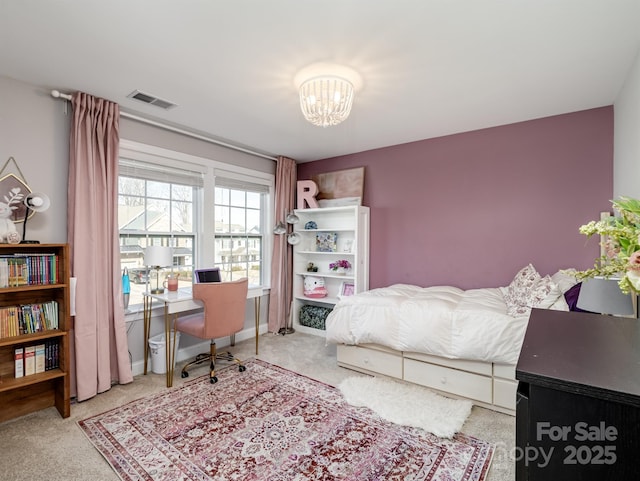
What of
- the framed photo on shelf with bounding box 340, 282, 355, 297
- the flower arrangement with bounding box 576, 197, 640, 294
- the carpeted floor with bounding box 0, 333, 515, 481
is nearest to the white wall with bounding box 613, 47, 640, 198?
the flower arrangement with bounding box 576, 197, 640, 294

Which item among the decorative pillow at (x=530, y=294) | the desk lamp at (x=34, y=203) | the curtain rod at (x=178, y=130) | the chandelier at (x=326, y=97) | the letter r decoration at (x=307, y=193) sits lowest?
the decorative pillow at (x=530, y=294)

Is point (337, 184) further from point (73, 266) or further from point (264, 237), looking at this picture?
point (73, 266)

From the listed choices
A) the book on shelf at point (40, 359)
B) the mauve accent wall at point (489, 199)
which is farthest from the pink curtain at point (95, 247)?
the mauve accent wall at point (489, 199)

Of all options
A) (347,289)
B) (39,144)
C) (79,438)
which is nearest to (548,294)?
(347,289)

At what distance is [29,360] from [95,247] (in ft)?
2.92

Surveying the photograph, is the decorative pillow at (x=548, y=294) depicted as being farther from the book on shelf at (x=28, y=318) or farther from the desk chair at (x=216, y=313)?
the book on shelf at (x=28, y=318)

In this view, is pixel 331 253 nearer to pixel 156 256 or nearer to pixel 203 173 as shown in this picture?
pixel 203 173

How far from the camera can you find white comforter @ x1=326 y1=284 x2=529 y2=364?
7.77ft

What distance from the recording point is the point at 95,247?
2.64 metres

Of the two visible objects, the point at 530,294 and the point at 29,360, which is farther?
the point at 530,294

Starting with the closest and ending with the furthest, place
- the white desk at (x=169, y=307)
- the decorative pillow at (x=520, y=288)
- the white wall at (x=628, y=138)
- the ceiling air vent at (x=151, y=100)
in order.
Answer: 1. the white wall at (x=628, y=138)
2. the decorative pillow at (x=520, y=288)
3. the ceiling air vent at (x=151, y=100)
4. the white desk at (x=169, y=307)

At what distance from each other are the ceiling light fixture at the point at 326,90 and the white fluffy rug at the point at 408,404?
214cm

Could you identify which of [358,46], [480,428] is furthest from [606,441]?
[358,46]

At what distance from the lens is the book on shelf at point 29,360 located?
2.30 m
